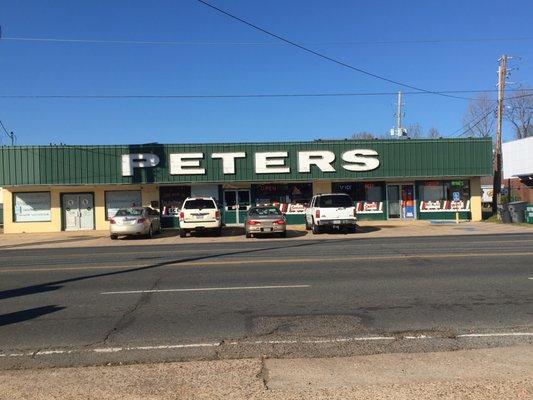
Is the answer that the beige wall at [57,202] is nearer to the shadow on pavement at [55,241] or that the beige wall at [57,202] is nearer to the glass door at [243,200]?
the shadow on pavement at [55,241]

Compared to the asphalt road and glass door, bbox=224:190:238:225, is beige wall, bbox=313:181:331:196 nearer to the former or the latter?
glass door, bbox=224:190:238:225

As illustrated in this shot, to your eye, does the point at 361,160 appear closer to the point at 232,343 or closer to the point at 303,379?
the point at 232,343

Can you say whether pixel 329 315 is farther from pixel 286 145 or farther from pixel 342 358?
pixel 286 145

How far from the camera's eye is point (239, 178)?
30.5 metres

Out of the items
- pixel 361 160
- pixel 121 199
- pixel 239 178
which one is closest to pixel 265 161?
pixel 239 178

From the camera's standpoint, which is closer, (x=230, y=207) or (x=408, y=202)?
(x=230, y=207)

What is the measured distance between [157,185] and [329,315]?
24.7m

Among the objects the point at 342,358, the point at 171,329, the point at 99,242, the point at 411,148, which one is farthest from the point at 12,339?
the point at 411,148

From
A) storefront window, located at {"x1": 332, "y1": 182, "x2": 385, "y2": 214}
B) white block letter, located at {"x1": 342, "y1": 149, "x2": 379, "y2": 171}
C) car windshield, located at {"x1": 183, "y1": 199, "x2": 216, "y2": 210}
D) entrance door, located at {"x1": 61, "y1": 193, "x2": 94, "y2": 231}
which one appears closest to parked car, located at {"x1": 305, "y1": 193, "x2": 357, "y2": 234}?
car windshield, located at {"x1": 183, "y1": 199, "x2": 216, "y2": 210}

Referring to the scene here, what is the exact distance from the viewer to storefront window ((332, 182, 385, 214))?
32.1 meters

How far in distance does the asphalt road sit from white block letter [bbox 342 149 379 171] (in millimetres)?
16473

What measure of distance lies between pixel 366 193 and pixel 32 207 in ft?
61.3

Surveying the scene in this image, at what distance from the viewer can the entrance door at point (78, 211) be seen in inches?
1229

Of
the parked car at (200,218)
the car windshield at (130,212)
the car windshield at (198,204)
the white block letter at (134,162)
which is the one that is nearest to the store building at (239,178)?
the white block letter at (134,162)
